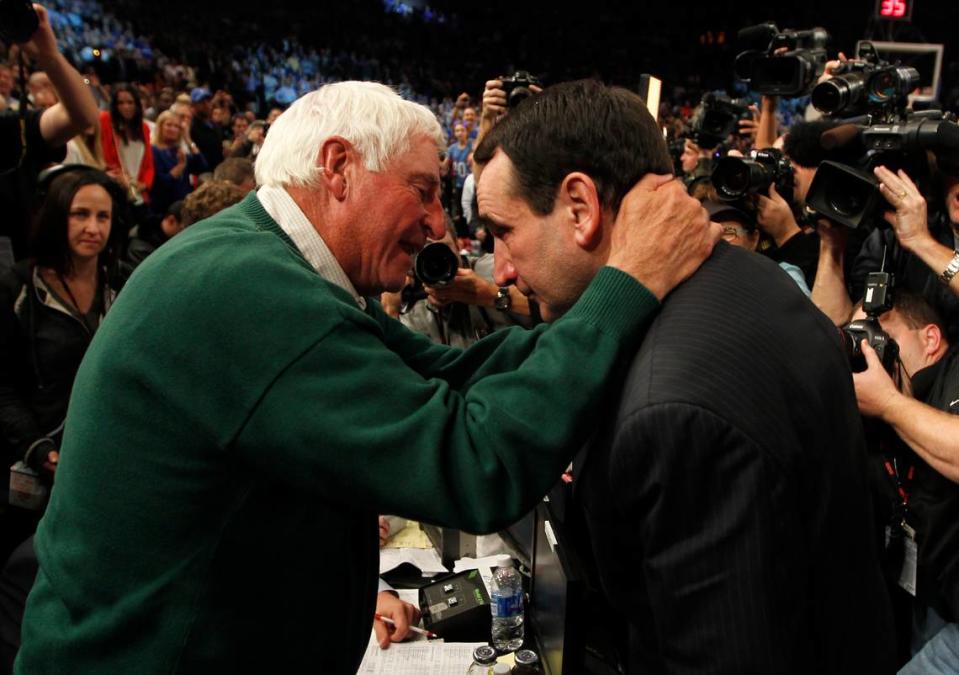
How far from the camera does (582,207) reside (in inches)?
46.2

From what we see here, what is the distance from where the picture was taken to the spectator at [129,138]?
16.8 feet

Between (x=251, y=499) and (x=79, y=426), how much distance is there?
0.96 ft

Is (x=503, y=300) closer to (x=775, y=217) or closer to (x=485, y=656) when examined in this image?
(x=775, y=217)

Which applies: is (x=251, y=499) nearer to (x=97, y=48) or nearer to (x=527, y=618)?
(x=527, y=618)

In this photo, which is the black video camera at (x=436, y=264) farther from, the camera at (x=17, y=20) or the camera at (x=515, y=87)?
the camera at (x=17, y=20)

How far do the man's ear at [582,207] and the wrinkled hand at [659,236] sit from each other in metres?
0.04

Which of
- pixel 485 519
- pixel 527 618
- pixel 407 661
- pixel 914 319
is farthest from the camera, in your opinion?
pixel 914 319

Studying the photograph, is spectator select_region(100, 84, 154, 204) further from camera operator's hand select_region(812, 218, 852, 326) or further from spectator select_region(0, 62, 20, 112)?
camera operator's hand select_region(812, 218, 852, 326)

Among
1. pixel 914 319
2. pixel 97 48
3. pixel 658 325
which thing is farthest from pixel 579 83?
pixel 97 48

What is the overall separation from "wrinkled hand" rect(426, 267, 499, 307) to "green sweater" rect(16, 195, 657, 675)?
1.55m

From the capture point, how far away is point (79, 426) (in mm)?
1196

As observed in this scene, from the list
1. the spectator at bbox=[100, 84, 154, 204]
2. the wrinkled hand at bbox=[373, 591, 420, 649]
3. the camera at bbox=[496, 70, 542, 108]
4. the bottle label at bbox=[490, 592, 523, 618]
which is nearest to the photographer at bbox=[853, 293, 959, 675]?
the bottle label at bbox=[490, 592, 523, 618]

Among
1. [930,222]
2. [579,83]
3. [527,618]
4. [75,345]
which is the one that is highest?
[579,83]

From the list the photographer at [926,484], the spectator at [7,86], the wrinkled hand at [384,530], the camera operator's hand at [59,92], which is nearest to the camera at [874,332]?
the photographer at [926,484]
